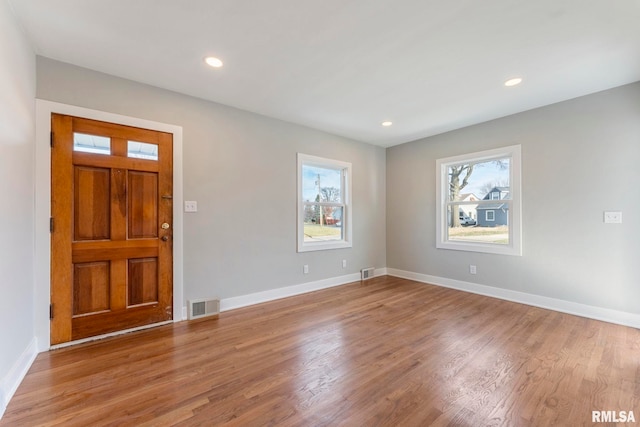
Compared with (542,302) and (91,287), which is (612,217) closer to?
(542,302)

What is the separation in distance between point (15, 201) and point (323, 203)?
3353 mm

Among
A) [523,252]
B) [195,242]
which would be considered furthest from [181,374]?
[523,252]

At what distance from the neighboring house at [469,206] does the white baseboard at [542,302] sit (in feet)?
3.45

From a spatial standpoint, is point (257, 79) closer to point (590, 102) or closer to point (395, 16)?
point (395, 16)

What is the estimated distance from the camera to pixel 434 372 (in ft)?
6.51

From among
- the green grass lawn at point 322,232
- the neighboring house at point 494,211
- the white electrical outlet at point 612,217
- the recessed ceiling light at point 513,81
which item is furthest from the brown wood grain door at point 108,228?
the white electrical outlet at point 612,217

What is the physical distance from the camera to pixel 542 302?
3.39m

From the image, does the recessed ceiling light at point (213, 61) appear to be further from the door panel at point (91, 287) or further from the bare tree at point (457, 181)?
the bare tree at point (457, 181)

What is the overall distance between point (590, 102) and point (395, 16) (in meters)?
2.82

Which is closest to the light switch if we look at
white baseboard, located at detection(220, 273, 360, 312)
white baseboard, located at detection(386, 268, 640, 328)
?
white baseboard, located at detection(220, 273, 360, 312)

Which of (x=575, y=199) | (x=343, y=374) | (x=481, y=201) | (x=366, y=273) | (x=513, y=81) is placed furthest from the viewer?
(x=366, y=273)

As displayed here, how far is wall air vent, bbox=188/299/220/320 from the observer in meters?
2.98

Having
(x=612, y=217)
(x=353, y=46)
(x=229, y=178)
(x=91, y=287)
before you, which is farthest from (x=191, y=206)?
(x=612, y=217)

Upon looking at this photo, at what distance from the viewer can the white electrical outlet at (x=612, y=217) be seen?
289cm
